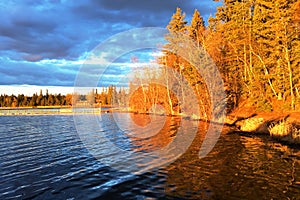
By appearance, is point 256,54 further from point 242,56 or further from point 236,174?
point 236,174

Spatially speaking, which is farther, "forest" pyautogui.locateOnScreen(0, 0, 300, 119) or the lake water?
"forest" pyautogui.locateOnScreen(0, 0, 300, 119)

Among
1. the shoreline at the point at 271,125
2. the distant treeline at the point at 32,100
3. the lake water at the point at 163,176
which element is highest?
the distant treeline at the point at 32,100

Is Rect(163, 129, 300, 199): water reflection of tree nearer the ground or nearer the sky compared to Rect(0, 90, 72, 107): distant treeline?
nearer the ground

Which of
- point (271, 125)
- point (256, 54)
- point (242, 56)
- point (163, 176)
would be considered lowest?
point (163, 176)

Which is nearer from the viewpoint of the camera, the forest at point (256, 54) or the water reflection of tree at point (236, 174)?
the water reflection of tree at point (236, 174)

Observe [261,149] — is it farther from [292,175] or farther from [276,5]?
[276,5]

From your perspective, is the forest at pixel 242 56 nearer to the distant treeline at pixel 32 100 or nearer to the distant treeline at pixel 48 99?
the distant treeline at pixel 48 99

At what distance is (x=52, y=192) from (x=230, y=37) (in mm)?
36596

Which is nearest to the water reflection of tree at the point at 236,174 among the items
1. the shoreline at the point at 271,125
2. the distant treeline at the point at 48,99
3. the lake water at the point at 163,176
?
the lake water at the point at 163,176

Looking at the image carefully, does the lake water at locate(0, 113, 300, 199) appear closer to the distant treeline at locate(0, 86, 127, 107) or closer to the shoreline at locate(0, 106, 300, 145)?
the shoreline at locate(0, 106, 300, 145)

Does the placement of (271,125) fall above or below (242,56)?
below

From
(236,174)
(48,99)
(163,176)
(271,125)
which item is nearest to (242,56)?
(271,125)

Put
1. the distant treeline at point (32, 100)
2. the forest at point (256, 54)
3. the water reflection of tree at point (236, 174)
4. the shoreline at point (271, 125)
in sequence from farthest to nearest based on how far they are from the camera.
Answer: the distant treeline at point (32, 100), the forest at point (256, 54), the shoreline at point (271, 125), the water reflection of tree at point (236, 174)

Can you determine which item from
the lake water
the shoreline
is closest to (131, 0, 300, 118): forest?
the shoreline
